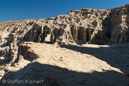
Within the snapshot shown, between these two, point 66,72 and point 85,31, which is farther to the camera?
point 85,31

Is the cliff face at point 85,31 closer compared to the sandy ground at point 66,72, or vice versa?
the sandy ground at point 66,72

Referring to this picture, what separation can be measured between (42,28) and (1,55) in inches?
579

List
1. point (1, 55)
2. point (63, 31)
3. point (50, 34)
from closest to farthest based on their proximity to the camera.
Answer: point (63, 31) → point (50, 34) → point (1, 55)

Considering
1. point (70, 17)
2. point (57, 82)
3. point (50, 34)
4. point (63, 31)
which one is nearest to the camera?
point (57, 82)

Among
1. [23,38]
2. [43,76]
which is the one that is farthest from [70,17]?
[43,76]

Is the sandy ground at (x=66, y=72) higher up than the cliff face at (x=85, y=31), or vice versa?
the cliff face at (x=85, y=31)

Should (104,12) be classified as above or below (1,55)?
above

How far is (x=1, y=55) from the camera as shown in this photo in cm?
2956

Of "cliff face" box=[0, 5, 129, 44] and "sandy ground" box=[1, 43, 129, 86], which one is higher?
"cliff face" box=[0, 5, 129, 44]

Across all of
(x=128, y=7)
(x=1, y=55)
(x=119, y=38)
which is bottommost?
(x=1, y=55)

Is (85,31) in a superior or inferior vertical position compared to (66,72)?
superior

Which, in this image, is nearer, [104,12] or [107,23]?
[107,23]

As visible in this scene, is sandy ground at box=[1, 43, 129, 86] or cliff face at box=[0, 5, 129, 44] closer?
sandy ground at box=[1, 43, 129, 86]

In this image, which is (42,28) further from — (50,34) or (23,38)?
(23,38)
